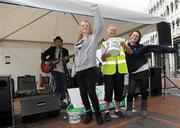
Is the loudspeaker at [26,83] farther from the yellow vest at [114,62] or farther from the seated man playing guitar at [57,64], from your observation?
the yellow vest at [114,62]

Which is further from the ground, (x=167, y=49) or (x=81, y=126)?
(x=167, y=49)

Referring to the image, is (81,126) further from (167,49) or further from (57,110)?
(167,49)

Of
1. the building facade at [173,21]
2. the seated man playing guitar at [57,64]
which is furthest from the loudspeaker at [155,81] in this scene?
the building facade at [173,21]

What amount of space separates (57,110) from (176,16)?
2829 cm

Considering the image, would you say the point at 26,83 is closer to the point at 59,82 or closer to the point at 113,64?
the point at 59,82

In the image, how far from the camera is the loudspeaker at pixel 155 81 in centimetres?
587

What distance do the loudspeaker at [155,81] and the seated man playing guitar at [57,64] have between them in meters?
2.53

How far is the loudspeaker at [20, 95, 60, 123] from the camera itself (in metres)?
3.60

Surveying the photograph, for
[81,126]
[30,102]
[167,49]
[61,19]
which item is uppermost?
[61,19]

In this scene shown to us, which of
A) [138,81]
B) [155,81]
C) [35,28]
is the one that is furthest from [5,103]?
[35,28]

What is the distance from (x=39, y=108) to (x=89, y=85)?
116cm

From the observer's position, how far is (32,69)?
28.6 feet

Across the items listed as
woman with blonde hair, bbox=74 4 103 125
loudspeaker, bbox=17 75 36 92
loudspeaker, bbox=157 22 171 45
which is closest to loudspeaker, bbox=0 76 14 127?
woman with blonde hair, bbox=74 4 103 125

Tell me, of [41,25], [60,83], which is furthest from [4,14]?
[60,83]
